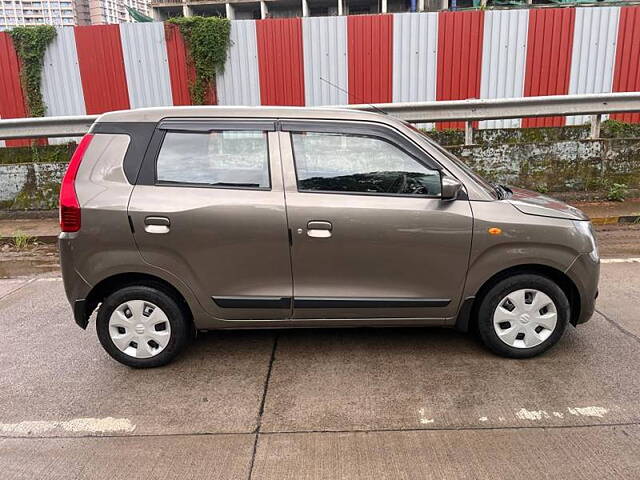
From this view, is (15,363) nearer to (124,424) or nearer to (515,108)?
(124,424)

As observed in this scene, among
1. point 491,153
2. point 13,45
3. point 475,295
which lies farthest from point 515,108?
point 13,45

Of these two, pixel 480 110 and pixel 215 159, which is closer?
pixel 215 159

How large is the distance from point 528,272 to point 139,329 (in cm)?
273

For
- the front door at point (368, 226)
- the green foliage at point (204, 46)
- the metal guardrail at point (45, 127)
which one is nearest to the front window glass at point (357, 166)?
the front door at point (368, 226)

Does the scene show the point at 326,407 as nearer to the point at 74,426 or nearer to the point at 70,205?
the point at 74,426

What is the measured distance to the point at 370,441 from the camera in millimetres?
2689

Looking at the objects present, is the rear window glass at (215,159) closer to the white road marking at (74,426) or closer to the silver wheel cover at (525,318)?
the white road marking at (74,426)

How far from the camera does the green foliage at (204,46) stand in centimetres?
994

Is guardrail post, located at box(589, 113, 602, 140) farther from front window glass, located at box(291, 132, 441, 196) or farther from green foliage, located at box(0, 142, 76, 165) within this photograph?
green foliage, located at box(0, 142, 76, 165)

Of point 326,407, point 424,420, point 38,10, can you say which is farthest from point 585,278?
point 38,10

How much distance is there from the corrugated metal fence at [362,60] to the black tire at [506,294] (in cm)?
698

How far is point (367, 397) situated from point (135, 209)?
1.92 metres

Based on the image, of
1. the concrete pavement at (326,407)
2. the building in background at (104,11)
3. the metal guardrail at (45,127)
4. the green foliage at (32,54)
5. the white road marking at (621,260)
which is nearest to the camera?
the concrete pavement at (326,407)

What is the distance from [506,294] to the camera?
134 inches
